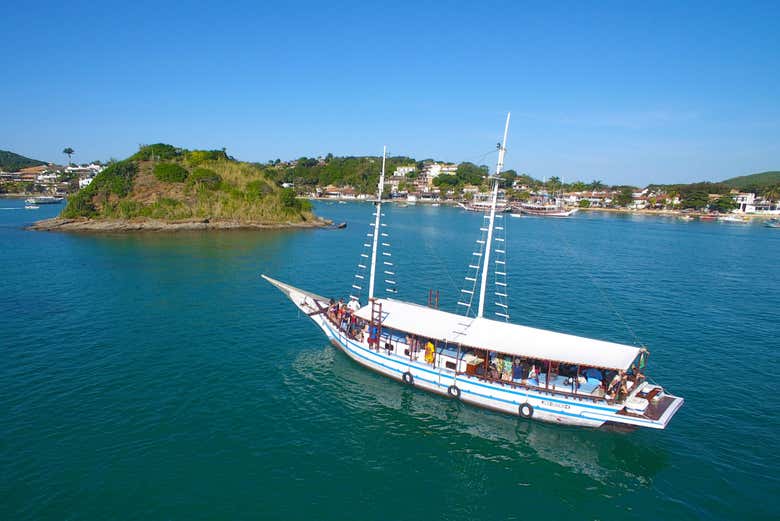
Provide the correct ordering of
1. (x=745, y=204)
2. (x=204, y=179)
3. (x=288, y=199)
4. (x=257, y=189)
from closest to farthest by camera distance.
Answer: (x=204, y=179)
(x=257, y=189)
(x=288, y=199)
(x=745, y=204)

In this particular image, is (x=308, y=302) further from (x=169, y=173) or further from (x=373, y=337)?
(x=169, y=173)

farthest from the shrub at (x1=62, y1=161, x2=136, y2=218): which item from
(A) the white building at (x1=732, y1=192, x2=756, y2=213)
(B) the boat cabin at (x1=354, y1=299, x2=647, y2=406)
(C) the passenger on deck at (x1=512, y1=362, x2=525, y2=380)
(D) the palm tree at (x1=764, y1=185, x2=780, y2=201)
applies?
(D) the palm tree at (x1=764, y1=185, x2=780, y2=201)

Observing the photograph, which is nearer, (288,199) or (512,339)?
(512,339)

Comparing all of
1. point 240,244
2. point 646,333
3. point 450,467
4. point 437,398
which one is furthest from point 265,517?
point 240,244

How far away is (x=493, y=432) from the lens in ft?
69.0

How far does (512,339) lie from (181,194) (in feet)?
311

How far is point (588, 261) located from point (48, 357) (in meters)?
64.7

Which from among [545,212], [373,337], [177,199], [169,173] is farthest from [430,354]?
[545,212]

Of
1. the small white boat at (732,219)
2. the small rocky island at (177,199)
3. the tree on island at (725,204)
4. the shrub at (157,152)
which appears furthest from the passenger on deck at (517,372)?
the tree on island at (725,204)

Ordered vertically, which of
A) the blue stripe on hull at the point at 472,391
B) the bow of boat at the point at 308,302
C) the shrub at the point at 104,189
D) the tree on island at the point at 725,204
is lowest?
the blue stripe on hull at the point at 472,391

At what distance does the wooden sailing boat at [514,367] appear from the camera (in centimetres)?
2033

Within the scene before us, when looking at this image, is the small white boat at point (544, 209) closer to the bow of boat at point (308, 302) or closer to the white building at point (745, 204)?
the white building at point (745, 204)

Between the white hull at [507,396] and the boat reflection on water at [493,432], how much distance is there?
1.77 ft

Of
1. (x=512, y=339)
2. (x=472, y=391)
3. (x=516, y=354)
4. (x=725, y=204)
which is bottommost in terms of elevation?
(x=472, y=391)
